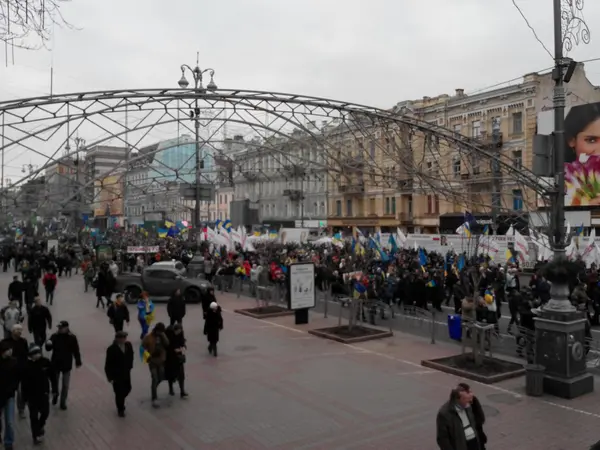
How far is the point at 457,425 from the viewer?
5.79m

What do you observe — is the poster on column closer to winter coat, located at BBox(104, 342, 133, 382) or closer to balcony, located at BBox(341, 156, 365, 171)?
balcony, located at BBox(341, 156, 365, 171)

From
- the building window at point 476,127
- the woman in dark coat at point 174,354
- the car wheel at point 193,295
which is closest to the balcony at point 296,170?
the car wheel at point 193,295

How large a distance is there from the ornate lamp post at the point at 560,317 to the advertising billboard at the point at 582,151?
2712 cm

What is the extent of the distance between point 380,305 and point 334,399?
777cm

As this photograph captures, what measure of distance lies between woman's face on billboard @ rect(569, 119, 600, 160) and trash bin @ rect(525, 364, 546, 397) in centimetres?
3017

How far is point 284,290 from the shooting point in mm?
22172

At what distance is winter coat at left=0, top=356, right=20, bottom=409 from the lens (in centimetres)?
728

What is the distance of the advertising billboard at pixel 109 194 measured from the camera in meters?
22.8

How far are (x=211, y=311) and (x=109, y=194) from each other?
44.5 m

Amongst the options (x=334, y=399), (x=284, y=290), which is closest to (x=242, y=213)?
(x=284, y=290)

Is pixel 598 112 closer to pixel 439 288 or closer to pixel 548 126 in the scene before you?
pixel 548 126

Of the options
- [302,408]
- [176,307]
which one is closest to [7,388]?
[302,408]

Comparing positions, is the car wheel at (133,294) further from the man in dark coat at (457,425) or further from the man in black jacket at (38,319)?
the man in dark coat at (457,425)

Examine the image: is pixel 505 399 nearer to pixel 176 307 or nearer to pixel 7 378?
pixel 7 378
